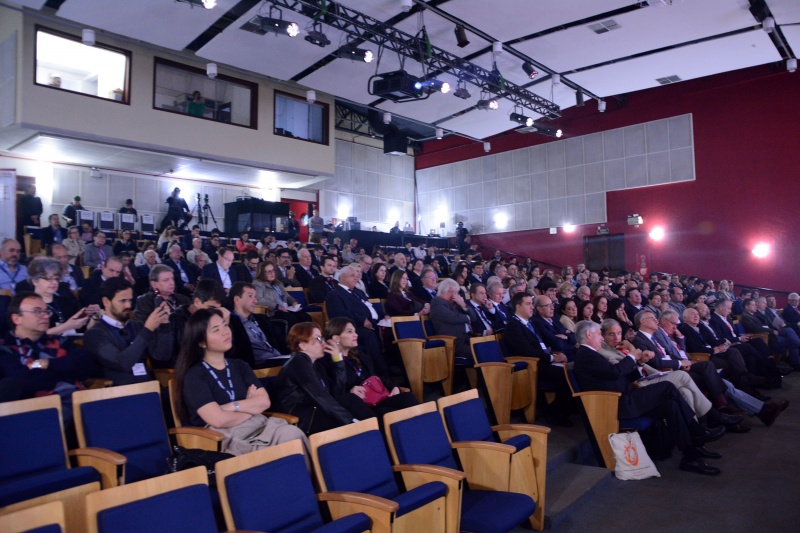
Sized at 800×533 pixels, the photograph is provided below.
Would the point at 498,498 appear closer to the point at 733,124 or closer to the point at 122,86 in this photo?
the point at 122,86

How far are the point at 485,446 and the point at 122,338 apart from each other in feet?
6.10

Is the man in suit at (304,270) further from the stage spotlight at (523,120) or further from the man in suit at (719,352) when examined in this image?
the stage spotlight at (523,120)

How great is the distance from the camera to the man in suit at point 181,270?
19.0 ft

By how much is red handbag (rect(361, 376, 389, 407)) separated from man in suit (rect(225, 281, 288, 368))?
667 millimetres

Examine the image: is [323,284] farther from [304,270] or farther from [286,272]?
[304,270]

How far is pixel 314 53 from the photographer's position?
8.32 meters

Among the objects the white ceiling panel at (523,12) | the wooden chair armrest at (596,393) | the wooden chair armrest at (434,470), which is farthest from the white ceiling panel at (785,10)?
the wooden chair armrest at (434,470)

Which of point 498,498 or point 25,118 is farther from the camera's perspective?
point 25,118

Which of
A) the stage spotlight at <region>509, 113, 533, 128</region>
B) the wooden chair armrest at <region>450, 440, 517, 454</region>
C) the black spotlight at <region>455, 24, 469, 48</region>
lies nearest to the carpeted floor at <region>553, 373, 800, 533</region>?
the wooden chair armrest at <region>450, 440, 517, 454</region>

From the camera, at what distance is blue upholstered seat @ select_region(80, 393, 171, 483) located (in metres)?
2.15

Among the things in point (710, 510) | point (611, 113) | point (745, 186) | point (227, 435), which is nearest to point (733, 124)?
point (745, 186)

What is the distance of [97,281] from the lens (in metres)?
4.74

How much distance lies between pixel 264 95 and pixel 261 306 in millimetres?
6530

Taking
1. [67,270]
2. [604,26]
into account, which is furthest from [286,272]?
[604,26]
